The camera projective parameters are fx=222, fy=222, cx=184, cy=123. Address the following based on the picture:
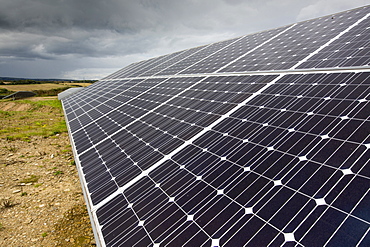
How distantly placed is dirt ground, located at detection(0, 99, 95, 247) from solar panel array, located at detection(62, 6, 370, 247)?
8.79ft

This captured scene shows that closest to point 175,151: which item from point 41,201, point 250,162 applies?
point 250,162

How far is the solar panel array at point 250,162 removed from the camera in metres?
4.03

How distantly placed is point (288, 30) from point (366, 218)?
62.5 feet

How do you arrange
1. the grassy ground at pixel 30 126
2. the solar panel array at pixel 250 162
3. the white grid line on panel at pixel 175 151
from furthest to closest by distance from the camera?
the grassy ground at pixel 30 126
the white grid line on panel at pixel 175 151
the solar panel array at pixel 250 162

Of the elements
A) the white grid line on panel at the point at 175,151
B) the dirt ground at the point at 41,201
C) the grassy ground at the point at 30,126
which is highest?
the white grid line on panel at the point at 175,151

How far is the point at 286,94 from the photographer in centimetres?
800

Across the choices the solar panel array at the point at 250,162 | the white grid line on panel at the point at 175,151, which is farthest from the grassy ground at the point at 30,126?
the white grid line on panel at the point at 175,151

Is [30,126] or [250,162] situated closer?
[250,162]

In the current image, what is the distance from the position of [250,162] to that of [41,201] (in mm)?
11362

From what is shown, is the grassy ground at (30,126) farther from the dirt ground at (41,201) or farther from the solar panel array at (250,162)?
the solar panel array at (250,162)

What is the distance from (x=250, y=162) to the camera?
568 centimetres

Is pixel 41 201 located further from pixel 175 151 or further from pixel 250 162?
pixel 250 162

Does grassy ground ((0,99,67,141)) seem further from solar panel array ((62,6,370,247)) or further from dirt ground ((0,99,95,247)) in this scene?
solar panel array ((62,6,370,247))

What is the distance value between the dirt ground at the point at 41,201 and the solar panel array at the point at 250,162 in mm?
2680
